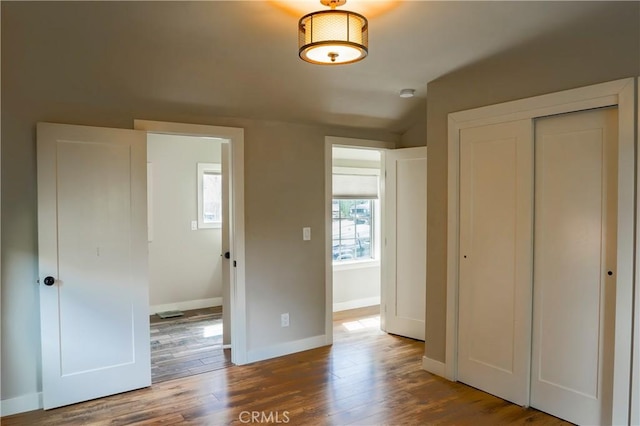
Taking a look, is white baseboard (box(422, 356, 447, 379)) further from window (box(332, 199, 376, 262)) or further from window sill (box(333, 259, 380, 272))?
window (box(332, 199, 376, 262))

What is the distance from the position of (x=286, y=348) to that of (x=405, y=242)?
161 cm

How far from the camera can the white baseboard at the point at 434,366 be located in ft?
11.2

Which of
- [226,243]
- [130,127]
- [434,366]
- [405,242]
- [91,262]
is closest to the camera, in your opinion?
[91,262]

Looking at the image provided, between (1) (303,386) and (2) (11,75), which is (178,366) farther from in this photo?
(2) (11,75)

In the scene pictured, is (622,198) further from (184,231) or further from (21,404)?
(184,231)

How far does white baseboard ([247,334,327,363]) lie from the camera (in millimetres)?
3811

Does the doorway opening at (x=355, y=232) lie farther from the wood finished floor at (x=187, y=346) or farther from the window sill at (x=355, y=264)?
the wood finished floor at (x=187, y=346)

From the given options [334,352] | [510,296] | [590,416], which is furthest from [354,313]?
[590,416]

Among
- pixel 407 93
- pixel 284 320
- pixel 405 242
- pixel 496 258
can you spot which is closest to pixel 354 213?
pixel 405 242

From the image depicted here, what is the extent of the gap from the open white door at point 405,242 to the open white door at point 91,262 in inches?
97.2

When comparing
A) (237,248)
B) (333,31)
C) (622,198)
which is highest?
(333,31)

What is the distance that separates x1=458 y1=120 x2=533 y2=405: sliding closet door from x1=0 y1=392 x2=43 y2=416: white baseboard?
3068mm

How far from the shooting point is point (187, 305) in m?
5.71

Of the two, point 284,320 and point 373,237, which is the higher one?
point 373,237
